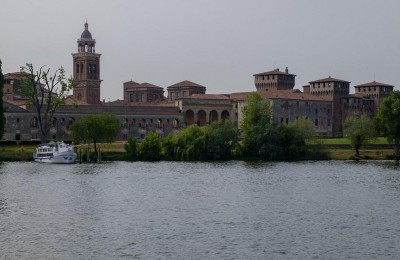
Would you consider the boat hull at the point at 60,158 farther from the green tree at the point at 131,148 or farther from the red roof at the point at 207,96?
the red roof at the point at 207,96

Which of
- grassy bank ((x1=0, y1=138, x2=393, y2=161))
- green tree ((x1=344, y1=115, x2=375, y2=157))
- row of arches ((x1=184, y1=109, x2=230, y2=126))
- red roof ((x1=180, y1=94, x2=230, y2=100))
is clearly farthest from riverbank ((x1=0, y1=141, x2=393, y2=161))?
red roof ((x1=180, y1=94, x2=230, y2=100))

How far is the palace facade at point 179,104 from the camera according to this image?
380 feet

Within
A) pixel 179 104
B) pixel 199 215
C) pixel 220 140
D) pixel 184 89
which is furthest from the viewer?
pixel 184 89

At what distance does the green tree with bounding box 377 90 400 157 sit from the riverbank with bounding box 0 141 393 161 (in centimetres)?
175

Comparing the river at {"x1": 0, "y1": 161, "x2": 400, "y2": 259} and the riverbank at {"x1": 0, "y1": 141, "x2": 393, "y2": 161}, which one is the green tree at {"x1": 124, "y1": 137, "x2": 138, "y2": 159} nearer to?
the riverbank at {"x1": 0, "y1": 141, "x2": 393, "y2": 161}

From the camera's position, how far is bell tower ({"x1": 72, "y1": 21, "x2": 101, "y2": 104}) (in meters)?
137

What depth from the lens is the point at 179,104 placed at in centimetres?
13100

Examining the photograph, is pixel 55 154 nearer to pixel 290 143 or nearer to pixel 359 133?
pixel 290 143

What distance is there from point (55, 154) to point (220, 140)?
17.6m

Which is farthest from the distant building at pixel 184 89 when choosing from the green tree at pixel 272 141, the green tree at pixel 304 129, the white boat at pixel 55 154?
the white boat at pixel 55 154

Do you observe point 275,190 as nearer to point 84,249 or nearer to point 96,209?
point 96,209

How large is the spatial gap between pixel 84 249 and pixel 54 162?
52.1 metres

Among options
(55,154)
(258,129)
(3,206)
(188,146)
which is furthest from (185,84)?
(3,206)

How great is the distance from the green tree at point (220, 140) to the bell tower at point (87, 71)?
51.3m
